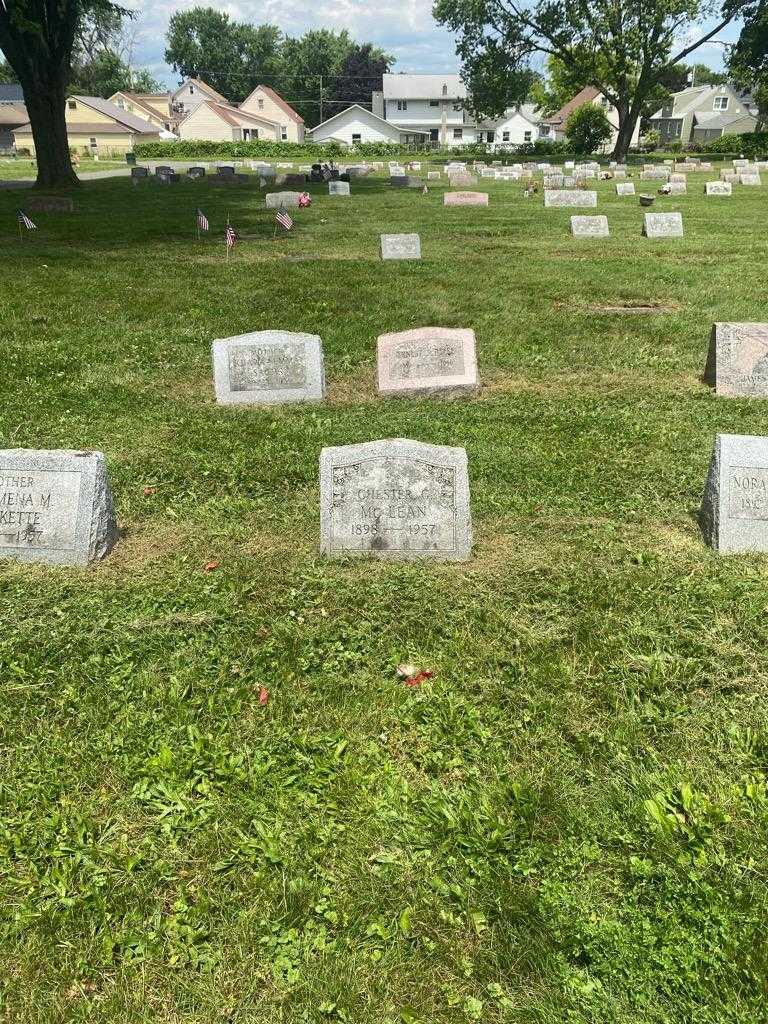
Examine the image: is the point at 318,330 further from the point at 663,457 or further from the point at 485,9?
the point at 485,9

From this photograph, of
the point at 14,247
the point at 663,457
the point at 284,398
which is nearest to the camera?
the point at 663,457

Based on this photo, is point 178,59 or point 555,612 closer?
point 555,612

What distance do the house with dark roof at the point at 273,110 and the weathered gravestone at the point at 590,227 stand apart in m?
79.1

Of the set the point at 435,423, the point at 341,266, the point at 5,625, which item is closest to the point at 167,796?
the point at 5,625

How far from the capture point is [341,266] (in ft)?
47.4

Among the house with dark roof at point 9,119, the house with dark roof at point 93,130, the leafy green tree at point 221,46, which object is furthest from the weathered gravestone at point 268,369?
the leafy green tree at point 221,46

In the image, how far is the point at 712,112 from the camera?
84.7 m

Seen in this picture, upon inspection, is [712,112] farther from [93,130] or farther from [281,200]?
[281,200]

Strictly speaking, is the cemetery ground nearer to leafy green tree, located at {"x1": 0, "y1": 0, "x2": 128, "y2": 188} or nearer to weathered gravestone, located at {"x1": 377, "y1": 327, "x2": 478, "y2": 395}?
weathered gravestone, located at {"x1": 377, "y1": 327, "x2": 478, "y2": 395}

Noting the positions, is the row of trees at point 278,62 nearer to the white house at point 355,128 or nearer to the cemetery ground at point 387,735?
the white house at point 355,128

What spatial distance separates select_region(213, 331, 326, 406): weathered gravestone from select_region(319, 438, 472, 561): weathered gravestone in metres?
3.34

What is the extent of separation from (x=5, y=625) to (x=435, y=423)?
4397 mm

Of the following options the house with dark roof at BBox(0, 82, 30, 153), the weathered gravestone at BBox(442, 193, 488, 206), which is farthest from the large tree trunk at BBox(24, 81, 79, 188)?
the house with dark roof at BBox(0, 82, 30, 153)

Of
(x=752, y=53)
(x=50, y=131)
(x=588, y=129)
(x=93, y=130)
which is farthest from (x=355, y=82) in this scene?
(x=50, y=131)
